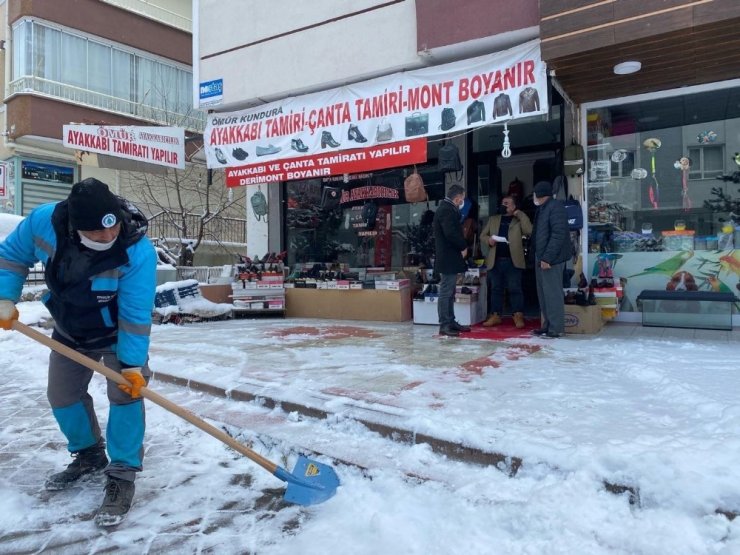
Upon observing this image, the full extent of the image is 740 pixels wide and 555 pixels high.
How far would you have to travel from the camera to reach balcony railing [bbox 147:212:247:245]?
16.2 m

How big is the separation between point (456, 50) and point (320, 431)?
5.76m

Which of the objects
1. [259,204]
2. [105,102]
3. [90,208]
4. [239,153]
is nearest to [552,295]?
[90,208]

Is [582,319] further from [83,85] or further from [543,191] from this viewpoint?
[83,85]

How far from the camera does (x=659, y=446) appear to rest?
2.97 metres

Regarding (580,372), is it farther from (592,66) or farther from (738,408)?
(592,66)

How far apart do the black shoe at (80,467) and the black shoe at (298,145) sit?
629 cm

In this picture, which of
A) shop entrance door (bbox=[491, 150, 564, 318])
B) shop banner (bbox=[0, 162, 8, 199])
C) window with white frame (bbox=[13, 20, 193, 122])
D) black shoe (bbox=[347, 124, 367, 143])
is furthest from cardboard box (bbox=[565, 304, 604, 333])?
window with white frame (bbox=[13, 20, 193, 122])

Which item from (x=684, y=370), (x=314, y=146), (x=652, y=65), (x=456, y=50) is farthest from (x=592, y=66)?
(x=314, y=146)

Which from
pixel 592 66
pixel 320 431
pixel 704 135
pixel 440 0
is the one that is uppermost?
pixel 440 0

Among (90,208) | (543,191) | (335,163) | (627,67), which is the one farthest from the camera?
(335,163)

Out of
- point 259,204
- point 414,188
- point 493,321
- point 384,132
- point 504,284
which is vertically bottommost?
point 493,321

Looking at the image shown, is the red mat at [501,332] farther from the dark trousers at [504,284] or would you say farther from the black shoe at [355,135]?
the black shoe at [355,135]

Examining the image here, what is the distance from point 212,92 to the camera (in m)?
9.97

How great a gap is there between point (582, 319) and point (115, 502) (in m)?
5.66
